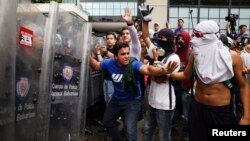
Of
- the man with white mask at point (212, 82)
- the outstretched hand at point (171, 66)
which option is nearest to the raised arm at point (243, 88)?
the man with white mask at point (212, 82)

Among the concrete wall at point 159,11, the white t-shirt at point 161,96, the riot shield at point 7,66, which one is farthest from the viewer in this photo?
the concrete wall at point 159,11

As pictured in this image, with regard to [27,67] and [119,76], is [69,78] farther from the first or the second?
[27,67]

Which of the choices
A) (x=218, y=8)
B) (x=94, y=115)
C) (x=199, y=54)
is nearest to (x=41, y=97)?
(x=199, y=54)

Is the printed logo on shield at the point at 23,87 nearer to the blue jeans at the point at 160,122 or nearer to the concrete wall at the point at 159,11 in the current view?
the blue jeans at the point at 160,122

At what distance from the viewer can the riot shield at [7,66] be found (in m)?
3.81

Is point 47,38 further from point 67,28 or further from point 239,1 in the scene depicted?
point 239,1

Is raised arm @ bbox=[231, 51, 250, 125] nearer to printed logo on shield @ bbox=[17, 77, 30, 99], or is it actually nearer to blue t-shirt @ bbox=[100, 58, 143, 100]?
blue t-shirt @ bbox=[100, 58, 143, 100]

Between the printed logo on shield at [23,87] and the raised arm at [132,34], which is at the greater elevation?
the raised arm at [132,34]

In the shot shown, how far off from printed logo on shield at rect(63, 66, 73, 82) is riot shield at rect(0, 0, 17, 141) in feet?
5.54

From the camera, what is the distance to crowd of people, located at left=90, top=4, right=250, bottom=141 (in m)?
4.61

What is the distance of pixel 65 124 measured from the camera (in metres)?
6.07

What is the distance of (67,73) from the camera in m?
5.84

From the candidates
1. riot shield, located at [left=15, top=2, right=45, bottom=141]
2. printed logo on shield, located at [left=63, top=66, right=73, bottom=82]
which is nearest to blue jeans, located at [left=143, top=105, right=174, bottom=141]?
printed logo on shield, located at [left=63, top=66, right=73, bottom=82]

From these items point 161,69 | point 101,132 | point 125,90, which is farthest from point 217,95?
point 101,132
